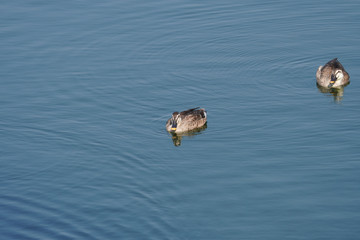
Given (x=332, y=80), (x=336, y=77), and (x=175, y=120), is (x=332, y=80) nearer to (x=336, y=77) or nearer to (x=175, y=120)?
(x=336, y=77)

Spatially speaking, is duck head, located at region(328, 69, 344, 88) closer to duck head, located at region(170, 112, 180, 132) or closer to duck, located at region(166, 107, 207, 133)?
duck, located at region(166, 107, 207, 133)

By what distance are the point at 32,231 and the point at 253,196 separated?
6230mm

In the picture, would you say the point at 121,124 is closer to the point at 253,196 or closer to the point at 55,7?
the point at 253,196

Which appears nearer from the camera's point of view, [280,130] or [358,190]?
[358,190]

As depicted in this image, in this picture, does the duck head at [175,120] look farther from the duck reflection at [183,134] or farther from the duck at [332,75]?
the duck at [332,75]

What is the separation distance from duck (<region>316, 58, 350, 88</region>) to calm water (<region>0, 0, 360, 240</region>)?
53 cm

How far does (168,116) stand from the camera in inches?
1001

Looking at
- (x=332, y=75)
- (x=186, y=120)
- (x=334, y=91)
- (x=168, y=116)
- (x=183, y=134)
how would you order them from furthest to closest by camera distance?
(x=334, y=91) < (x=332, y=75) < (x=168, y=116) < (x=183, y=134) < (x=186, y=120)

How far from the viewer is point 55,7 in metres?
37.9

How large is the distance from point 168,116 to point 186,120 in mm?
1220

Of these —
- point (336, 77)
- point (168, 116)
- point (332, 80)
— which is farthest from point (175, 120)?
point (336, 77)

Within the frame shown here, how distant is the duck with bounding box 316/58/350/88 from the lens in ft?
88.4

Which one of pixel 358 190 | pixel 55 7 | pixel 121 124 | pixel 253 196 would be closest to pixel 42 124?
pixel 121 124

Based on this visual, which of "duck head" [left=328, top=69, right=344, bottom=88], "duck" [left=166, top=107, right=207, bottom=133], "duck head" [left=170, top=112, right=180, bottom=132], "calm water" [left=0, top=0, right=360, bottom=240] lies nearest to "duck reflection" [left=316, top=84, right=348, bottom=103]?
"calm water" [left=0, top=0, right=360, bottom=240]
